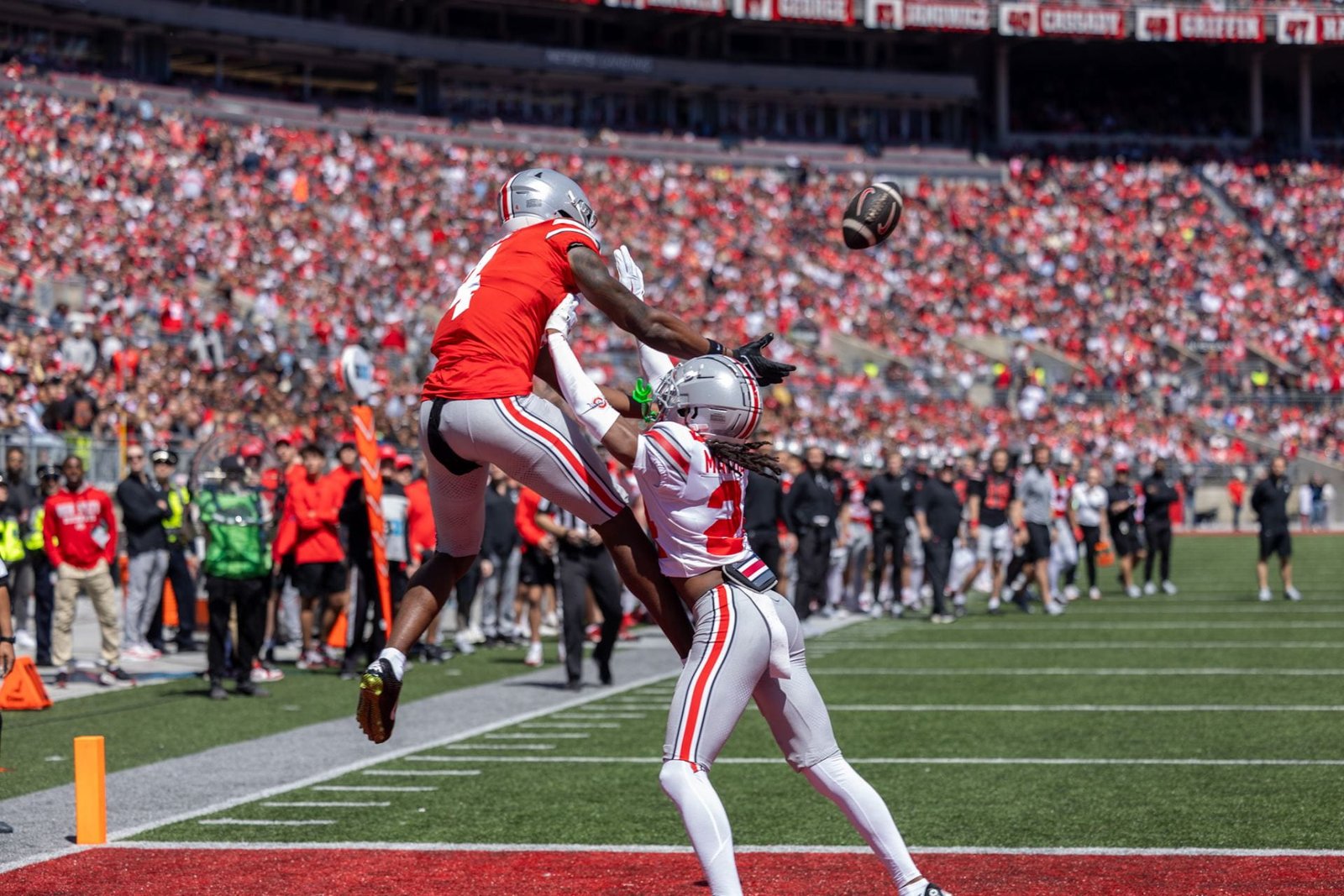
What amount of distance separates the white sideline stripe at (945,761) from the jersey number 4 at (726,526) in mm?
3635

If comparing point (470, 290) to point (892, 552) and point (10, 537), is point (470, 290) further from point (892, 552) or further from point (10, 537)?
point (892, 552)

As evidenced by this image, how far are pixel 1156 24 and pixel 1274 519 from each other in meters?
33.5

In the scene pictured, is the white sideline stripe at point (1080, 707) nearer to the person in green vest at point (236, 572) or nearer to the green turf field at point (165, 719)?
the green turf field at point (165, 719)

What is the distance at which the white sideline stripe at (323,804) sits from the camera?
26.5 ft

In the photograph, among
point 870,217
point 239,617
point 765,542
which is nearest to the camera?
point 870,217

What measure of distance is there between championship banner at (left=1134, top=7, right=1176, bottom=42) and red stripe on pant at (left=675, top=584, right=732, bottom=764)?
48072 millimetres

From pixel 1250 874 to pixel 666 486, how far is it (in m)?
2.75

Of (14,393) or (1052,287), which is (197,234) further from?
(1052,287)

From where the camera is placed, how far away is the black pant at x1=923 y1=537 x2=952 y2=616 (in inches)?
732

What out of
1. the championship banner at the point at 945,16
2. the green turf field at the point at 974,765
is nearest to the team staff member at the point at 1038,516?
the green turf field at the point at 974,765

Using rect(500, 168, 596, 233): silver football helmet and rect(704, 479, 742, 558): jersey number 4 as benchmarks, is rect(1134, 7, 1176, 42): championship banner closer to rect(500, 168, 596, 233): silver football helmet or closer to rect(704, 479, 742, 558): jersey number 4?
Result: rect(500, 168, 596, 233): silver football helmet

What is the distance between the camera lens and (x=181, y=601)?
1625 centimetres

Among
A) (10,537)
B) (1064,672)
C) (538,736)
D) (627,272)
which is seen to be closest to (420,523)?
(10,537)

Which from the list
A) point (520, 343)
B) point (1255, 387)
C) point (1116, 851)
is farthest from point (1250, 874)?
point (1255, 387)
